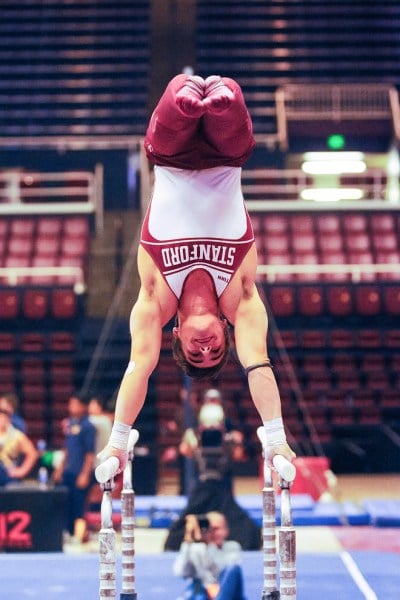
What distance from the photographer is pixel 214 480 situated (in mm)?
7500

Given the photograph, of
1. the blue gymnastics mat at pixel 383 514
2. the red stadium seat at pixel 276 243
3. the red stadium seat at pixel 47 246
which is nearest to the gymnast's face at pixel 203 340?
the blue gymnastics mat at pixel 383 514

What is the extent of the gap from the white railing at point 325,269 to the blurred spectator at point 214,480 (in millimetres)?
4803

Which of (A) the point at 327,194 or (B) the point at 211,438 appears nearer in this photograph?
(B) the point at 211,438

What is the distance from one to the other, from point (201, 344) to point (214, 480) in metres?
3.61

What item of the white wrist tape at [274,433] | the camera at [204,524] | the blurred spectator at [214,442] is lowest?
the camera at [204,524]

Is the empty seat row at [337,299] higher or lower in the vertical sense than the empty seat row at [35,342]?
higher

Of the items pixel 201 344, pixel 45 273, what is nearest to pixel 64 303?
pixel 45 273

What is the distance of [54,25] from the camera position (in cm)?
1764

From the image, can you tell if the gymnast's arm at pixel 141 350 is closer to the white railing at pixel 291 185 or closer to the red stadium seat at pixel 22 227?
the white railing at pixel 291 185

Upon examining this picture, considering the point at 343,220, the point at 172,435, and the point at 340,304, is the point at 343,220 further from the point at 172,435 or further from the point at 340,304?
the point at 172,435

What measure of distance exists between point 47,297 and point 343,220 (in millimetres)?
4524

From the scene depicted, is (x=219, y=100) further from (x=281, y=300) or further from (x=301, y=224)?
(x=301, y=224)

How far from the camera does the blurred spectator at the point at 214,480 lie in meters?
7.35

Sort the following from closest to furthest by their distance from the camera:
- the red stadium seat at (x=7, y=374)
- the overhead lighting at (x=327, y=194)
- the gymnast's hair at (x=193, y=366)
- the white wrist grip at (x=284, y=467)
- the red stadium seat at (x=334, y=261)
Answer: the white wrist grip at (x=284, y=467) → the gymnast's hair at (x=193, y=366) → the red stadium seat at (x=7, y=374) → the red stadium seat at (x=334, y=261) → the overhead lighting at (x=327, y=194)
